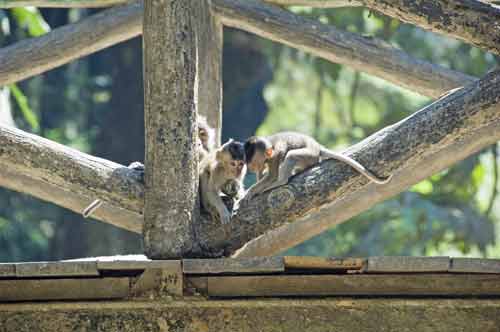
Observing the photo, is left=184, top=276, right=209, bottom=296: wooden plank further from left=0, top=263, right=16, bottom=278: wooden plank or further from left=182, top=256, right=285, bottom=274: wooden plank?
left=0, top=263, right=16, bottom=278: wooden plank

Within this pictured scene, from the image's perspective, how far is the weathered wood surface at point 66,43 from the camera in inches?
387

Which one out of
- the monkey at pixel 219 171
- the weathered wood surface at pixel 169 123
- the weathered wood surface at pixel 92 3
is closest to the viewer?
the weathered wood surface at pixel 169 123

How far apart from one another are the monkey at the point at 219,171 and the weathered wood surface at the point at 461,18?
5.58ft

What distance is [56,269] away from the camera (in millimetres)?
6680

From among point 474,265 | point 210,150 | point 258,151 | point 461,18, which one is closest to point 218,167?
point 258,151

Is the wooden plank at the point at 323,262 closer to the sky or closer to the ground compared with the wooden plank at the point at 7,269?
closer to the sky

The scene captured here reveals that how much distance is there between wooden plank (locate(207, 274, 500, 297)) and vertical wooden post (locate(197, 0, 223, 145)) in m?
2.94

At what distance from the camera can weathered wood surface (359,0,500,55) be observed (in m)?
7.27

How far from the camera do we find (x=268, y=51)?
20.2 m

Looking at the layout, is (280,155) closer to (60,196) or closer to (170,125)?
(170,125)

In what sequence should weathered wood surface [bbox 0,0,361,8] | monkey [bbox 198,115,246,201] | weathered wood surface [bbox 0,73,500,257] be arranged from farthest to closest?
weathered wood surface [bbox 0,0,361,8]
monkey [bbox 198,115,246,201]
weathered wood surface [bbox 0,73,500,257]

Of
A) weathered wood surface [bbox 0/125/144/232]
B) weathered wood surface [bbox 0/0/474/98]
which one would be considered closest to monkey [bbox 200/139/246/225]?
weathered wood surface [bbox 0/125/144/232]

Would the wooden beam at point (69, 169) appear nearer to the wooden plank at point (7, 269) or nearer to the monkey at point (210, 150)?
the wooden plank at point (7, 269)

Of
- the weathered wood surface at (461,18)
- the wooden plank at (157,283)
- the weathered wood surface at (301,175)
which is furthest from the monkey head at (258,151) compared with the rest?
the wooden plank at (157,283)
